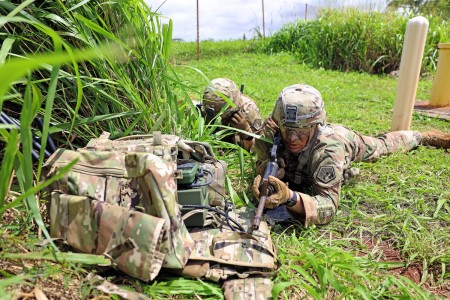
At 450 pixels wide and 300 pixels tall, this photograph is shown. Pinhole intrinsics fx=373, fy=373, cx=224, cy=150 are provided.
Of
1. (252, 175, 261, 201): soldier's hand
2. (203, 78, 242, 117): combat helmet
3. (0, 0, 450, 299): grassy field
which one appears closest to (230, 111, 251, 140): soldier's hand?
(203, 78, 242, 117): combat helmet

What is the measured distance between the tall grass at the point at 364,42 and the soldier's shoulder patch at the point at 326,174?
25.0 ft

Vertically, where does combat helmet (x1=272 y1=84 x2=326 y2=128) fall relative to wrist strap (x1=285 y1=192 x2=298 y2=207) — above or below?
above

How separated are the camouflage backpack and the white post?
8.25 feet

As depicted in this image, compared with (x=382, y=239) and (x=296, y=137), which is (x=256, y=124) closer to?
(x=296, y=137)

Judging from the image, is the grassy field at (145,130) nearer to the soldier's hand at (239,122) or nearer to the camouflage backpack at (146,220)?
the camouflage backpack at (146,220)

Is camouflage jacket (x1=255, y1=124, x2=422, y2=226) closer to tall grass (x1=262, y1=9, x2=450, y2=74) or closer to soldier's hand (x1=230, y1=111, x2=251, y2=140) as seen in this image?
soldier's hand (x1=230, y1=111, x2=251, y2=140)

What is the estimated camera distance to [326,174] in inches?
95.0

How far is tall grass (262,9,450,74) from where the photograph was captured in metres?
9.09

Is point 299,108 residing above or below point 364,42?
below

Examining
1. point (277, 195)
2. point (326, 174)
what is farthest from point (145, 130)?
point (326, 174)

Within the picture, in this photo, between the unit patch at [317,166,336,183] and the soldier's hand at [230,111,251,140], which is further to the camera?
the soldier's hand at [230,111,251,140]

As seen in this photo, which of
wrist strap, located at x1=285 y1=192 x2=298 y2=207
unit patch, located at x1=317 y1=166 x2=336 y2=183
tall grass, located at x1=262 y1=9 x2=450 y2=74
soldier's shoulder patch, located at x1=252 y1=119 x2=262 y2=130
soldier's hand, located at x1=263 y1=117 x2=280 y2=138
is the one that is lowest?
wrist strap, located at x1=285 y1=192 x2=298 y2=207

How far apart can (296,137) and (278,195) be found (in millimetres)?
476

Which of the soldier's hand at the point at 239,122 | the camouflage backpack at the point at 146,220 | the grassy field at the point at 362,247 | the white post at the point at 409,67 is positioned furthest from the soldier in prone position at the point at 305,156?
the white post at the point at 409,67
